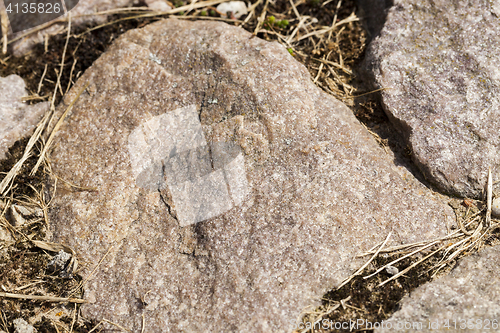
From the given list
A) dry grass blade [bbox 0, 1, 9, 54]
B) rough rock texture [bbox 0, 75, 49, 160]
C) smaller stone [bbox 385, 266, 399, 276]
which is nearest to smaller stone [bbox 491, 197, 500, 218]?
smaller stone [bbox 385, 266, 399, 276]

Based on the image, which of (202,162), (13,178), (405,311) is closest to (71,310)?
(13,178)

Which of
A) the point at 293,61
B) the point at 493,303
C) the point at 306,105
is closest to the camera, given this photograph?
the point at 493,303

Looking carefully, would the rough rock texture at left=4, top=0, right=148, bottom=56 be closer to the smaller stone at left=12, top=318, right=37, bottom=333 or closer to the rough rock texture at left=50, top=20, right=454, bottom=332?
the rough rock texture at left=50, top=20, right=454, bottom=332

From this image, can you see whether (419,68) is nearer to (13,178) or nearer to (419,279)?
(419,279)

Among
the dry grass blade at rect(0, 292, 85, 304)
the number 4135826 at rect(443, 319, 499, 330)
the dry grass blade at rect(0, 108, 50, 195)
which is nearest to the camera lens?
the number 4135826 at rect(443, 319, 499, 330)

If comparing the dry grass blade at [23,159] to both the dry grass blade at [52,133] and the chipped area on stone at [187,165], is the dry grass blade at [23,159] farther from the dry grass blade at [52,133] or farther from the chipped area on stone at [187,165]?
the chipped area on stone at [187,165]

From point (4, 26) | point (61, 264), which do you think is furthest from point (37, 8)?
point (61, 264)
